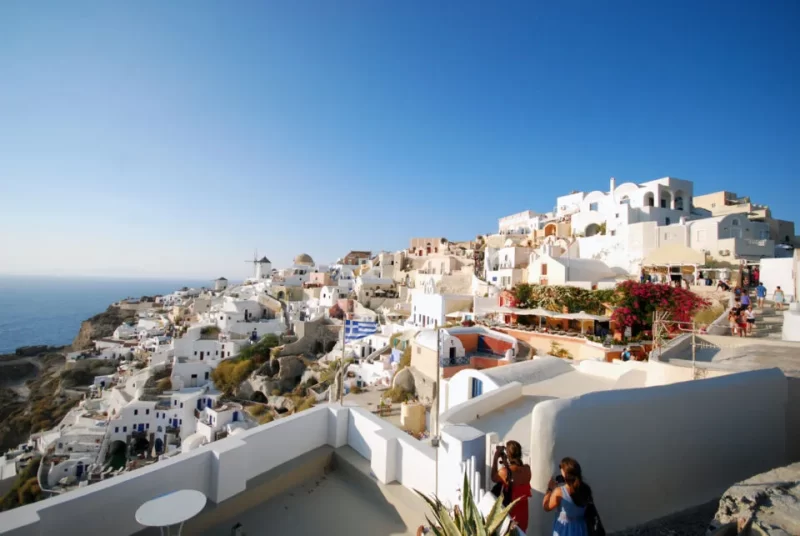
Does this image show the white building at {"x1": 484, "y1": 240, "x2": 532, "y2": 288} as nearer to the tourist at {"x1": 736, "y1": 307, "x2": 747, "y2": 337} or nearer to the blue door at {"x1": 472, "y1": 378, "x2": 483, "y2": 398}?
the tourist at {"x1": 736, "y1": 307, "x2": 747, "y2": 337}

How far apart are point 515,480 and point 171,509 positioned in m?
2.56

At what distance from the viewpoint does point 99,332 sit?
174 ft

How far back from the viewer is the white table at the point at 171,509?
2529 millimetres

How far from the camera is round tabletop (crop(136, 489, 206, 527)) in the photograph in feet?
8.29

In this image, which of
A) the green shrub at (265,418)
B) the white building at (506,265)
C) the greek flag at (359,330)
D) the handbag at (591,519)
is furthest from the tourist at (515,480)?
the greek flag at (359,330)

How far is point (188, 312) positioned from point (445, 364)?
42.0m

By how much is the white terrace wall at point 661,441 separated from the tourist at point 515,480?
0.71 feet

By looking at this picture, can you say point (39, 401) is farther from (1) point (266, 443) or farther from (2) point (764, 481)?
(2) point (764, 481)

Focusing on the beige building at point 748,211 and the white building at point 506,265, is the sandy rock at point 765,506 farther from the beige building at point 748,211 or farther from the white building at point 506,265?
the beige building at point 748,211

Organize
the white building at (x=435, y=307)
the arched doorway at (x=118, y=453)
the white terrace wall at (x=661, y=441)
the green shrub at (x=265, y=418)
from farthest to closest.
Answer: the white building at (x=435, y=307) → the arched doorway at (x=118, y=453) → the green shrub at (x=265, y=418) → the white terrace wall at (x=661, y=441)

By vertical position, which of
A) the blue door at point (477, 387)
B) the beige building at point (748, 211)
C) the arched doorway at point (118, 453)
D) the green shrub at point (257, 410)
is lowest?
the arched doorway at point (118, 453)

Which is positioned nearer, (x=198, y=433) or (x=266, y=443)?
(x=266, y=443)

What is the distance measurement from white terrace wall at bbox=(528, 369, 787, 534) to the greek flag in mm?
25593

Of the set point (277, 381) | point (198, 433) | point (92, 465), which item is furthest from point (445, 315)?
point (92, 465)
